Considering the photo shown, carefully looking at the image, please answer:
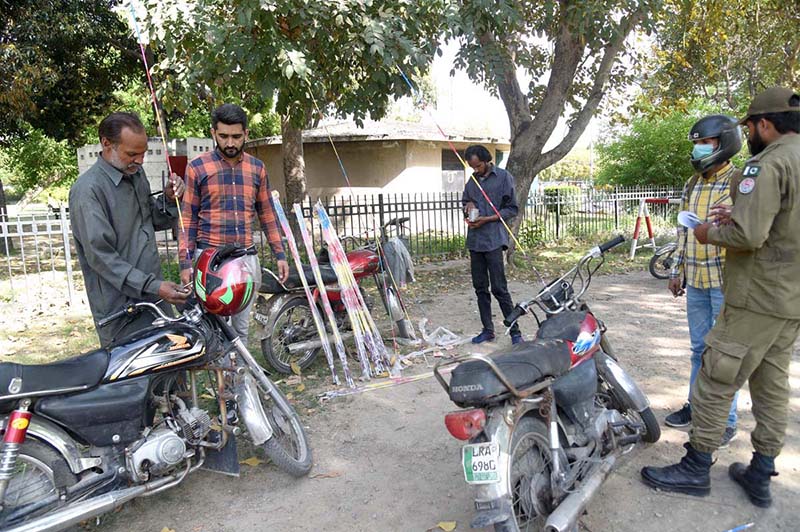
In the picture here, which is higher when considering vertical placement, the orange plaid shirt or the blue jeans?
the orange plaid shirt

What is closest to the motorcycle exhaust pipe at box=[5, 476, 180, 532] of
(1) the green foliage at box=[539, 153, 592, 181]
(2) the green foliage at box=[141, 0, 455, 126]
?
(2) the green foliage at box=[141, 0, 455, 126]

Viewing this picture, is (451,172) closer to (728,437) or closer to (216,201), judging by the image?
(216,201)

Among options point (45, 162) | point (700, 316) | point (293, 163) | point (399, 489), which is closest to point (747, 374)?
point (700, 316)

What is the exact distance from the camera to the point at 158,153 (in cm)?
960

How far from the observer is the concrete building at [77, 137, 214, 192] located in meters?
9.47

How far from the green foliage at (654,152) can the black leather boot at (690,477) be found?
14335 millimetres

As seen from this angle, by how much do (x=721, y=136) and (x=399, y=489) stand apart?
2791 mm

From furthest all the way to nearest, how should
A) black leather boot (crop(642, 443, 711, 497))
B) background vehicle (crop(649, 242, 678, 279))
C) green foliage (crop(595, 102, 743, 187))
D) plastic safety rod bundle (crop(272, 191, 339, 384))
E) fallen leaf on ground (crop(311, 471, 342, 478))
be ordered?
green foliage (crop(595, 102, 743, 187)) < background vehicle (crop(649, 242, 678, 279)) < plastic safety rod bundle (crop(272, 191, 339, 384)) < fallen leaf on ground (crop(311, 471, 342, 478)) < black leather boot (crop(642, 443, 711, 497))

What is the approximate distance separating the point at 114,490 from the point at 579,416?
228 centimetres


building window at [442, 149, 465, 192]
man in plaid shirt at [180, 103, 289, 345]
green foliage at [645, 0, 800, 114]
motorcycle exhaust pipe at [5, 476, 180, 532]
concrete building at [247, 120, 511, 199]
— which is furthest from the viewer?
building window at [442, 149, 465, 192]

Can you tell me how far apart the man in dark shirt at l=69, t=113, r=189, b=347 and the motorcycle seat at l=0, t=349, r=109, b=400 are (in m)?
0.48

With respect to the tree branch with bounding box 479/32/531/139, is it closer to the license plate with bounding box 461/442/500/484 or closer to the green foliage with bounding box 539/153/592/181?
the license plate with bounding box 461/442/500/484

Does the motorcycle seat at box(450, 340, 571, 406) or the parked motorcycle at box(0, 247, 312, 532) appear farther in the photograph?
the parked motorcycle at box(0, 247, 312, 532)

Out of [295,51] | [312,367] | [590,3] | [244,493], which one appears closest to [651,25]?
[590,3]
